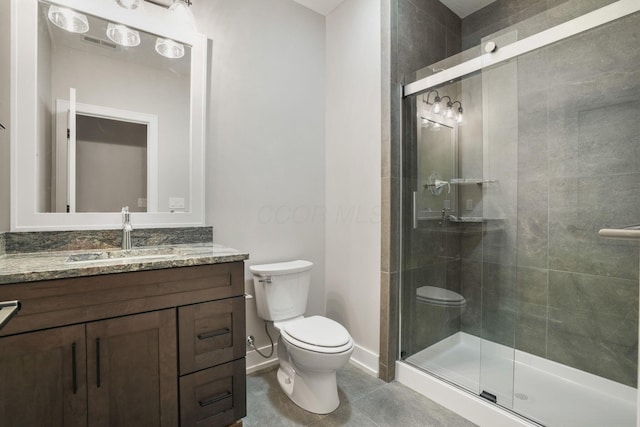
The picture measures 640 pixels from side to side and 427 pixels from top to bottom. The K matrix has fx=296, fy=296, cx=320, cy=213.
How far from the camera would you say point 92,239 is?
5.03 feet

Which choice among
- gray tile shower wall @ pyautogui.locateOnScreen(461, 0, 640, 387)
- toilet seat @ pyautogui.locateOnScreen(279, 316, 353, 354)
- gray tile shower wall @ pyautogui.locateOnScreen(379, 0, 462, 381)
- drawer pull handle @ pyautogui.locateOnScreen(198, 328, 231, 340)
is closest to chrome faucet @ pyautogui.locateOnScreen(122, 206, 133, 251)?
drawer pull handle @ pyautogui.locateOnScreen(198, 328, 231, 340)

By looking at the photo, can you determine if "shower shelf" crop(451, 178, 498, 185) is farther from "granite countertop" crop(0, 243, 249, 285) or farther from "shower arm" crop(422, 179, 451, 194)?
"granite countertop" crop(0, 243, 249, 285)

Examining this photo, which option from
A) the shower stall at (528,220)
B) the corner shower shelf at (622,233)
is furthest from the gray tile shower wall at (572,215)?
the corner shower shelf at (622,233)

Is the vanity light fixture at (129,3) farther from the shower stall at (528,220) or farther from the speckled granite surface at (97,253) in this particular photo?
the shower stall at (528,220)

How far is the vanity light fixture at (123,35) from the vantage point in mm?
1596

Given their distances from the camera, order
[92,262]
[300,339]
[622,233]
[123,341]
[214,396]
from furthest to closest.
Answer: [300,339]
[214,396]
[92,262]
[123,341]
[622,233]

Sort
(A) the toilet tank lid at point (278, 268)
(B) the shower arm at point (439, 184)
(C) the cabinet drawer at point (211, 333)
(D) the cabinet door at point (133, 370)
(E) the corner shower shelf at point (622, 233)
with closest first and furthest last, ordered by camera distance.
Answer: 1. (E) the corner shower shelf at point (622, 233)
2. (D) the cabinet door at point (133, 370)
3. (C) the cabinet drawer at point (211, 333)
4. (A) the toilet tank lid at point (278, 268)
5. (B) the shower arm at point (439, 184)

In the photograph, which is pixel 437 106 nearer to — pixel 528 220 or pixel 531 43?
pixel 531 43

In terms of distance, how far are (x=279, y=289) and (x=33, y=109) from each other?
1569mm

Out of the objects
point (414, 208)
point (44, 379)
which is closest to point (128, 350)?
point (44, 379)

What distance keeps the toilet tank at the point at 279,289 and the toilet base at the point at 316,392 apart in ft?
1.26

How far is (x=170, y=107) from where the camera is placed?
1781 mm

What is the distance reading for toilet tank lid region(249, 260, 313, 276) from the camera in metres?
1.86

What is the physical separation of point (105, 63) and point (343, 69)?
1.53 metres
